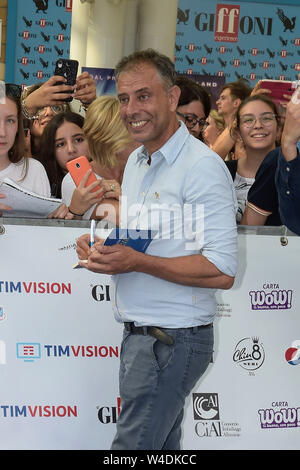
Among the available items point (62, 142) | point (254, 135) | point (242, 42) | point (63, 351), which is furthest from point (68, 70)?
point (242, 42)

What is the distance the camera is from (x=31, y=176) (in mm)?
2928

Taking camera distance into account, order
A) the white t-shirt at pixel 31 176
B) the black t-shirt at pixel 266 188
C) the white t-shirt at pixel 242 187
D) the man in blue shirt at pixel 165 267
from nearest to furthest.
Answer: the man in blue shirt at pixel 165 267 < the black t-shirt at pixel 266 188 < the white t-shirt at pixel 31 176 < the white t-shirt at pixel 242 187

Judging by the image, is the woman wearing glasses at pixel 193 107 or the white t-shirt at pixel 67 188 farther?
the woman wearing glasses at pixel 193 107

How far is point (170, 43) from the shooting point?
16.3 ft

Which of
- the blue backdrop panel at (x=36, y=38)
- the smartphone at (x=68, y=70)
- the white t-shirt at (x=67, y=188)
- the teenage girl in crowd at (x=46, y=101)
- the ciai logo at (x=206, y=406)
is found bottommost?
the ciai logo at (x=206, y=406)

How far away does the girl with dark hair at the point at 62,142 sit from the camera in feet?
10.3

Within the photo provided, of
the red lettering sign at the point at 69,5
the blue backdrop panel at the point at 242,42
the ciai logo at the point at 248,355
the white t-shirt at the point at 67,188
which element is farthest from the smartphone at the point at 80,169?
the blue backdrop panel at the point at 242,42

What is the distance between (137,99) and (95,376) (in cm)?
121

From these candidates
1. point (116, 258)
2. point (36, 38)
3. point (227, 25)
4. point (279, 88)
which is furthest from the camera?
point (227, 25)

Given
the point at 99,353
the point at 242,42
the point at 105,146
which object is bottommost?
the point at 99,353

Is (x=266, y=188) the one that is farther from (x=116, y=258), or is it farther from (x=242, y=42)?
(x=242, y=42)

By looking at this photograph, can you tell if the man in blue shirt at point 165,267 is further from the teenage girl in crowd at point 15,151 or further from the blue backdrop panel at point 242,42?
the blue backdrop panel at point 242,42

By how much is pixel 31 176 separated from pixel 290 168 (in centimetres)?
128

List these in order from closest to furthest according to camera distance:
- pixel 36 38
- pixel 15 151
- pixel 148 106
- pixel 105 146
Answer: pixel 148 106 → pixel 15 151 → pixel 105 146 → pixel 36 38
